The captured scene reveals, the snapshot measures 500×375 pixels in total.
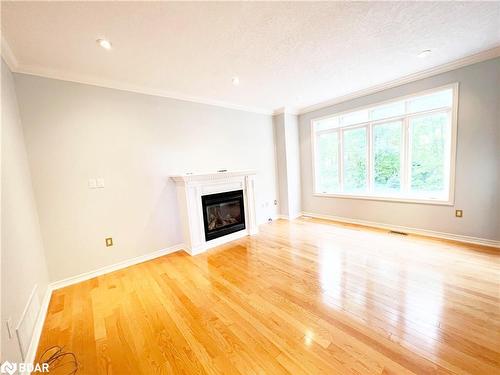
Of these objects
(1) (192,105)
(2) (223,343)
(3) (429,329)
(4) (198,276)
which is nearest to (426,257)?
(3) (429,329)

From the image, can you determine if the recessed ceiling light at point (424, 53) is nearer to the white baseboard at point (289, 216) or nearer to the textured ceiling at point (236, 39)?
the textured ceiling at point (236, 39)

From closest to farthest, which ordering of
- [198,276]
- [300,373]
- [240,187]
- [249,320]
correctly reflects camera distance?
1. [300,373]
2. [249,320]
3. [198,276]
4. [240,187]

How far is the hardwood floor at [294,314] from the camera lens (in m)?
1.35

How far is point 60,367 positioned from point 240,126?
3.89 m

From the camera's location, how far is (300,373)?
1.26 m

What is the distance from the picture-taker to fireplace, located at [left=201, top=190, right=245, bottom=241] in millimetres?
3432

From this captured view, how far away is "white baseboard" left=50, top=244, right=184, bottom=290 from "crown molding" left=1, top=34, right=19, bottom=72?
242cm

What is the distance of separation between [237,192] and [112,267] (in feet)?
7.14

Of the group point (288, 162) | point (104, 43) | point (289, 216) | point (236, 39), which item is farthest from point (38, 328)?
point (288, 162)

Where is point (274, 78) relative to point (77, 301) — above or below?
above

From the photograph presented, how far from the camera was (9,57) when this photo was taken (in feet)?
6.59

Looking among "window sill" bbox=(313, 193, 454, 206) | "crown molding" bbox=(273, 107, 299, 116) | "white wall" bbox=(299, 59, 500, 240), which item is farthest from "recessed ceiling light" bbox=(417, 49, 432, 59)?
"crown molding" bbox=(273, 107, 299, 116)

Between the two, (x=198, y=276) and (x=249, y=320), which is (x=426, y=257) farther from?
(x=198, y=276)

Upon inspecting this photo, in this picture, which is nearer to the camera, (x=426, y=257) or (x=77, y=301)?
(x=77, y=301)
